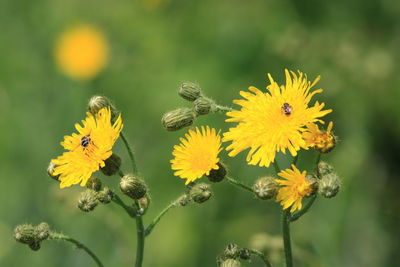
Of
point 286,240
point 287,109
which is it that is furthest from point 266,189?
point 287,109

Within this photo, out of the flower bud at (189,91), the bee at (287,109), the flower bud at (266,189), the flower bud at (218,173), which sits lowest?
the flower bud at (266,189)

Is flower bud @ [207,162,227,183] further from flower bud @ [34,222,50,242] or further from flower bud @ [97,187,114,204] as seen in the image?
flower bud @ [34,222,50,242]

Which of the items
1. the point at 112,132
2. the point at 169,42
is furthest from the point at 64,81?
the point at 112,132

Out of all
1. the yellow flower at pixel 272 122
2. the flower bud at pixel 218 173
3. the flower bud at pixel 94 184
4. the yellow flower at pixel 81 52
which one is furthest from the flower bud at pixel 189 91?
the yellow flower at pixel 81 52

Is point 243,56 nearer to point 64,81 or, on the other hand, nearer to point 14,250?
point 64,81

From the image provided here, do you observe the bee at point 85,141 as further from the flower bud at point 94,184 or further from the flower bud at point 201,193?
the flower bud at point 201,193

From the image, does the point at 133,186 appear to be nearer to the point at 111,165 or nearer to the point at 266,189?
the point at 111,165
